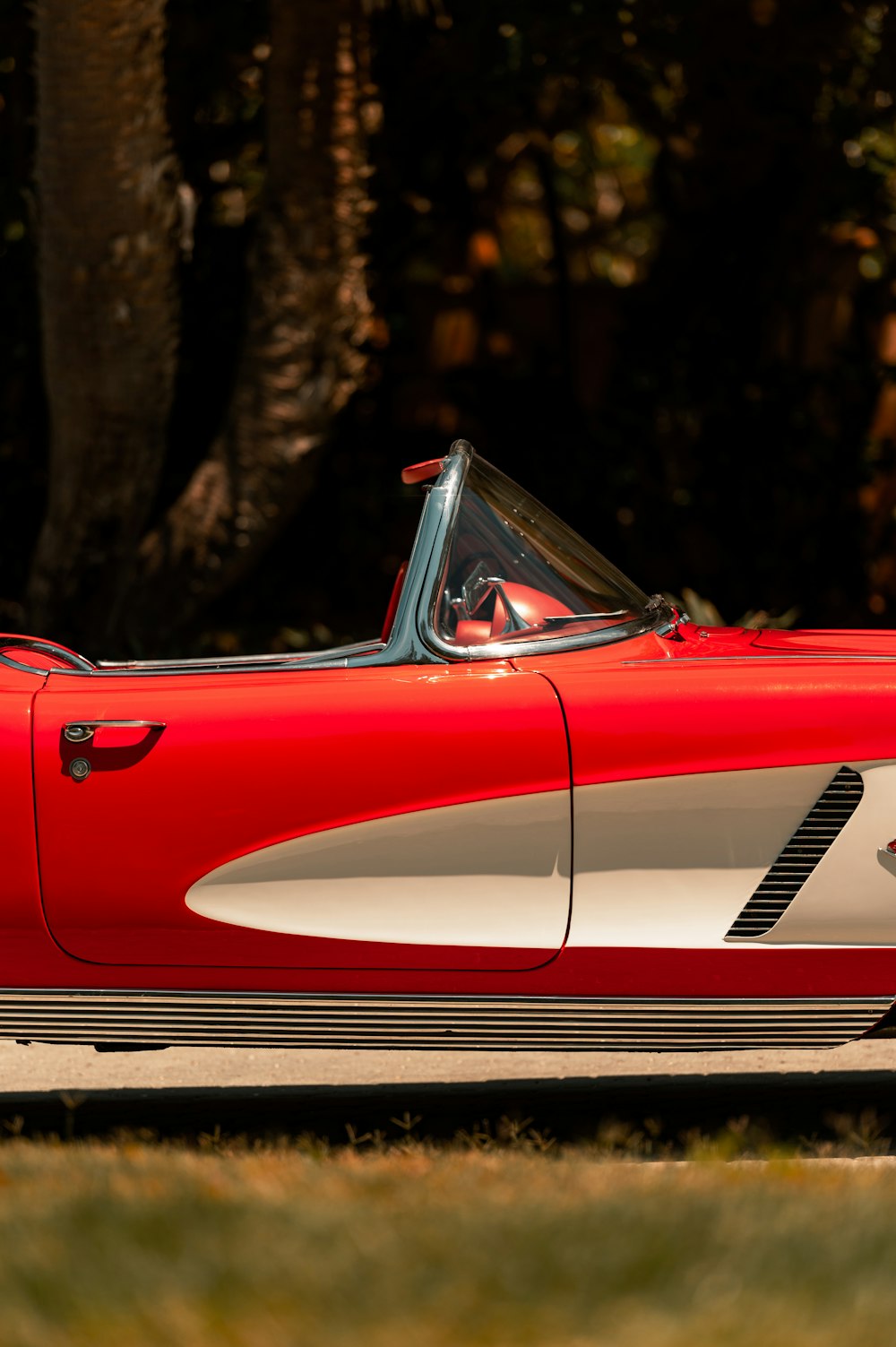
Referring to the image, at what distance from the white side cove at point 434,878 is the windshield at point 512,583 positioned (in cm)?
47

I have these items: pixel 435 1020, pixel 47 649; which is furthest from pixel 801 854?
pixel 47 649

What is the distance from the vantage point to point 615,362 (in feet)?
39.1

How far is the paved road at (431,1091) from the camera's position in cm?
427

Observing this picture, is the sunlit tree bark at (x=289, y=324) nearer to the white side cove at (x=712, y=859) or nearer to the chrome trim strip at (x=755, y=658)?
the chrome trim strip at (x=755, y=658)

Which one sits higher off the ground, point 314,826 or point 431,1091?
point 314,826

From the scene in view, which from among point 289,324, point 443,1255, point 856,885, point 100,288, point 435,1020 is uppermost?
point 100,288

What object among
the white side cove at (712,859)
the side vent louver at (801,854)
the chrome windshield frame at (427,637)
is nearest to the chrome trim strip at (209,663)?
the chrome windshield frame at (427,637)

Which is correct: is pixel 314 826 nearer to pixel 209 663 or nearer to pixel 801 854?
pixel 209 663

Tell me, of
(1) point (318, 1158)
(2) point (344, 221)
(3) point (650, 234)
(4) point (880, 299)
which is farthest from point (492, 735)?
(3) point (650, 234)

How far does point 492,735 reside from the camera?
3.58m

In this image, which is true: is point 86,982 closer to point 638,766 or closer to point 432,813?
point 432,813

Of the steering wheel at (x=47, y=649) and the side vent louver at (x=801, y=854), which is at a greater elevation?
the steering wheel at (x=47, y=649)

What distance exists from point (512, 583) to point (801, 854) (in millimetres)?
936

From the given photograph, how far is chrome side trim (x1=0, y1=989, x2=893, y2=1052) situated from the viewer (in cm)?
357
